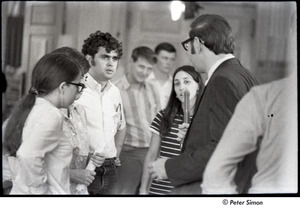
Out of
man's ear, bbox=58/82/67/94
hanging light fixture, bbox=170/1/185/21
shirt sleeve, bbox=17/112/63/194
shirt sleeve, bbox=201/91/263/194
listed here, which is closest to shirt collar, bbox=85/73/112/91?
man's ear, bbox=58/82/67/94

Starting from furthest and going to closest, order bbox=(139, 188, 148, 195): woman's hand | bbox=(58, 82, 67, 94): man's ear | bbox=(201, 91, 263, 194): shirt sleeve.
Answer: bbox=(139, 188, 148, 195): woman's hand, bbox=(58, 82, 67, 94): man's ear, bbox=(201, 91, 263, 194): shirt sleeve

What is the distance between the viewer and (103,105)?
235cm

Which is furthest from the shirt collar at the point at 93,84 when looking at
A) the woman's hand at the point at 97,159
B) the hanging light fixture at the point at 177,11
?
the hanging light fixture at the point at 177,11

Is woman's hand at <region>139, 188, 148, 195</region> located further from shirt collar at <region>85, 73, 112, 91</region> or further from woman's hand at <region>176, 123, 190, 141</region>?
shirt collar at <region>85, 73, 112, 91</region>

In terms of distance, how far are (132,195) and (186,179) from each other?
308 mm

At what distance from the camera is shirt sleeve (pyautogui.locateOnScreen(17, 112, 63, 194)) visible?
2.18 meters

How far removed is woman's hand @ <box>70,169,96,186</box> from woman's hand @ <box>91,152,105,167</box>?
0.05 meters

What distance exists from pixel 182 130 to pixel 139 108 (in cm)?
24

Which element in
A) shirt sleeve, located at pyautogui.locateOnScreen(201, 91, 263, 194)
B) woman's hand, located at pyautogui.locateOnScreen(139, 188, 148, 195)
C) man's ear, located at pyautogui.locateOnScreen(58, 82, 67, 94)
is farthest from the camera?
woman's hand, located at pyautogui.locateOnScreen(139, 188, 148, 195)

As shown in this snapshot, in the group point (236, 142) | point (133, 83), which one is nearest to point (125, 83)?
point (133, 83)

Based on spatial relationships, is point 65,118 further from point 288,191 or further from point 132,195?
point 288,191

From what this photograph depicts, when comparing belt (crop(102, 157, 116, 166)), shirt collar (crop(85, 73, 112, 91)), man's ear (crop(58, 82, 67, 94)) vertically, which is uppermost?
shirt collar (crop(85, 73, 112, 91))

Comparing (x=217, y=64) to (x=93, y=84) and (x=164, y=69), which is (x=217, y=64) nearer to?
(x=164, y=69)

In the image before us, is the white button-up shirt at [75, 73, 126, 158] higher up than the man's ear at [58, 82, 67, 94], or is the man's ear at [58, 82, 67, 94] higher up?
the man's ear at [58, 82, 67, 94]
